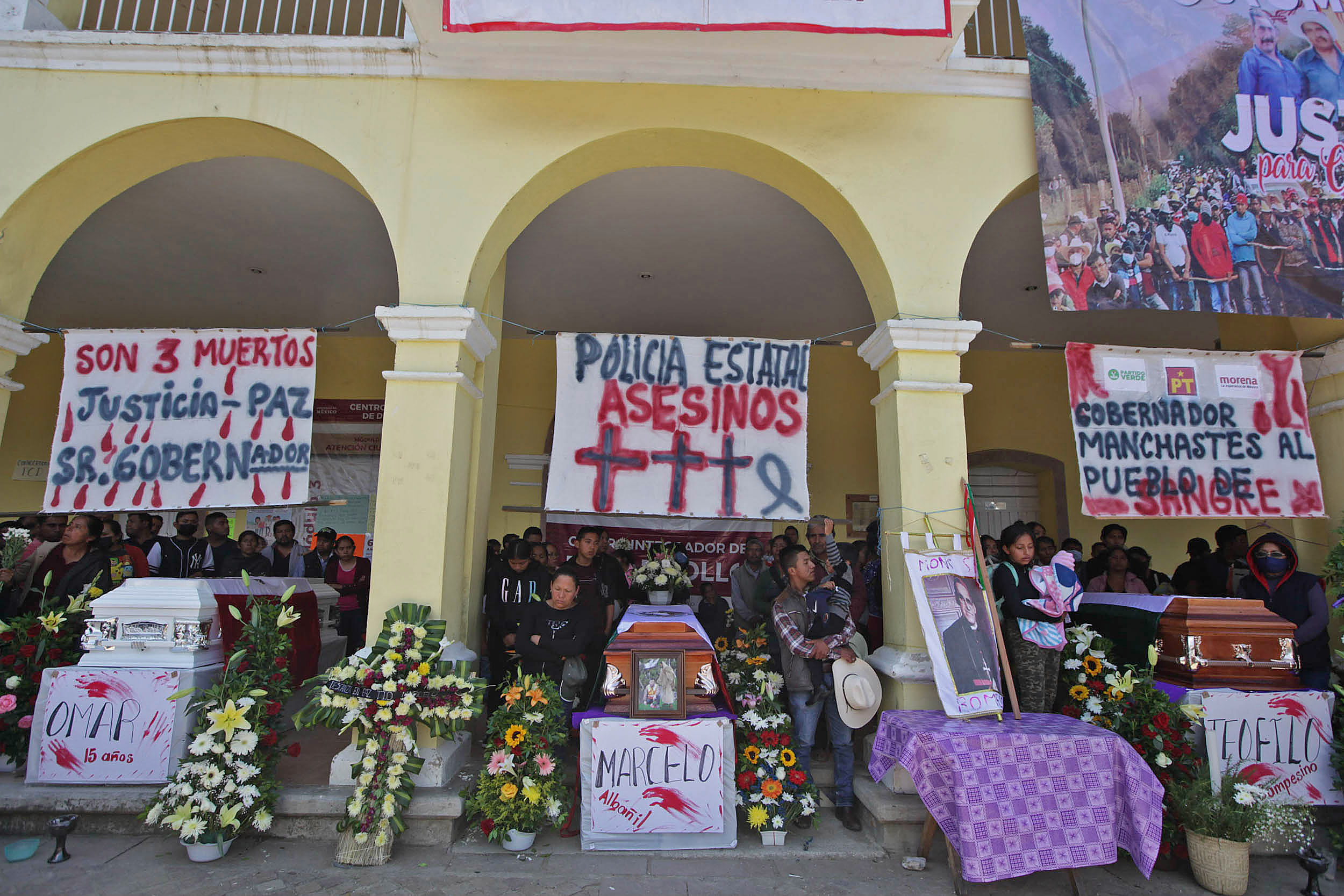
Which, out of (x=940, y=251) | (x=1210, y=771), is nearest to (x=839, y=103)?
(x=940, y=251)

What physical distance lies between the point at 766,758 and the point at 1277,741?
2961 mm

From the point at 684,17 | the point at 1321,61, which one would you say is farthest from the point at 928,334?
the point at 1321,61

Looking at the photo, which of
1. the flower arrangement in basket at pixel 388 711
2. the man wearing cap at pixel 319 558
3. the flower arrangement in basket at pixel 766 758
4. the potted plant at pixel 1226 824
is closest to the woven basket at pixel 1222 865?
the potted plant at pixel 1226 824

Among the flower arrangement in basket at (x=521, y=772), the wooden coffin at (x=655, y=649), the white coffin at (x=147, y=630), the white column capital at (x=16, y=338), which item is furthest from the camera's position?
the white column capital at (x=16, y=338)

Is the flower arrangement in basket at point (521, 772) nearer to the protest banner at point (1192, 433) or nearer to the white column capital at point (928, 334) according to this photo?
the white column capital at point (928, 334)

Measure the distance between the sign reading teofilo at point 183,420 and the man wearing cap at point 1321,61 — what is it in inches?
276

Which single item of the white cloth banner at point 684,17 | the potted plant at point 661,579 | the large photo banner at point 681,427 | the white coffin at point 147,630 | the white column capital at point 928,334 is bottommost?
the white coffin at point 147,630

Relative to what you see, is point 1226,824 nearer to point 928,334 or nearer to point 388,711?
point 928,334

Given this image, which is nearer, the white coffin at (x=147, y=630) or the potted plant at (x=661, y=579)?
the white coffin at (x=147, y=630)

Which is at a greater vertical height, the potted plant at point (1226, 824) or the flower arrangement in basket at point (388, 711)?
the flower arrangement in basket at point (388, 711)

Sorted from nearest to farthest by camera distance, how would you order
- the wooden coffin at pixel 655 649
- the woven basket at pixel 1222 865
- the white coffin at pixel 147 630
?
the woven basket at pixel 1222 865 → the wooden coffin at pixel 655 649 → the white coffin at pixel 147 630

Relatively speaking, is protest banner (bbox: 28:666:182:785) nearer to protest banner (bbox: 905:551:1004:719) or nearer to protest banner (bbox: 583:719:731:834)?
protest banner (bbox: 583:719:731:834)

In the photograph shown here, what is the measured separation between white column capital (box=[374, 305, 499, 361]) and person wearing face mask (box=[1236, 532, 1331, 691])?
206 inches

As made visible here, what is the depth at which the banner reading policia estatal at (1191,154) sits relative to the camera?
16.0 ft
